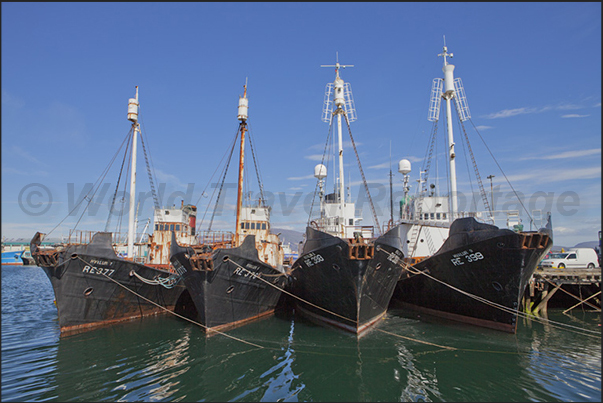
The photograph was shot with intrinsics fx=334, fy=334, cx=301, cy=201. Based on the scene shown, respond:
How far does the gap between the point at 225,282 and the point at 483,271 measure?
488 inches

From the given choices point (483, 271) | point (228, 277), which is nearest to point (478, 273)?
point (483, 271)

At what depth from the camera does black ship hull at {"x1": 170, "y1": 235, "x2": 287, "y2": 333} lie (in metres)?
15.1

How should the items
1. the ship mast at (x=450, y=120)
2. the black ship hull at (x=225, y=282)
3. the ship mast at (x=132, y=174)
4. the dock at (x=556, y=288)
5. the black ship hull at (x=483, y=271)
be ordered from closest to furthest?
the black ship hull at (x=483, y=271)
the black ship hull at (x=225, y=282)
the ship mast at (x=132, y=174)
the dock at (x=556, y=288)
the ship mast at (x=450, y=120)

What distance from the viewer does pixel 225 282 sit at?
1566 cm

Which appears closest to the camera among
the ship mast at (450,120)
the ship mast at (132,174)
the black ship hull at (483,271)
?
the black ship hull at (483,271)

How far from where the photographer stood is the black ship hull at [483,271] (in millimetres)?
15000

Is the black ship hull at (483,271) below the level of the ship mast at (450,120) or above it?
below

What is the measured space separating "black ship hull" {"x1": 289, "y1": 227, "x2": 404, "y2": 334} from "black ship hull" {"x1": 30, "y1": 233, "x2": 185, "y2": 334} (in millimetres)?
8757

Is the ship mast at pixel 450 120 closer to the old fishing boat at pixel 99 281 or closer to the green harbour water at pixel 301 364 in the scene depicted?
the green harbour water at pixel 301 364

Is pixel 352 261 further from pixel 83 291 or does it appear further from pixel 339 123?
pixel 83 291

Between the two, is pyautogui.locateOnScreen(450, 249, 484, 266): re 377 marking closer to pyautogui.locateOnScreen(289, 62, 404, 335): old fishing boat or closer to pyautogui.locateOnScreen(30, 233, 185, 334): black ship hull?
pyautogui.locateOnScreen(289, 62, 404, 335): old fishing boat

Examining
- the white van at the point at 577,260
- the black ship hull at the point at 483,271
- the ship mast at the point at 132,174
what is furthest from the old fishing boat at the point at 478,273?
the ship mast at the point at 132,174

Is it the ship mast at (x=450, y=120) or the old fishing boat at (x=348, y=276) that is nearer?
the old fishing boat at (x=348, y=276)

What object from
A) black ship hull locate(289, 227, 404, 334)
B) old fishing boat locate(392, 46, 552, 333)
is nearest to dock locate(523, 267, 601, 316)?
old fishing boat locate(392, 46, 552, 333)
